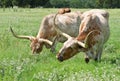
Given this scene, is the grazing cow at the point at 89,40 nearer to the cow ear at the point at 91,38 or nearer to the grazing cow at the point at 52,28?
the cow ear at the point at 91,38

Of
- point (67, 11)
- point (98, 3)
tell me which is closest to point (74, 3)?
point (98, 3)

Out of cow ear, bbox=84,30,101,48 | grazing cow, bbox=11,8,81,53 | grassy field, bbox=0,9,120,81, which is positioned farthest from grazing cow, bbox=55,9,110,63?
grazing cow, bbox=11,8,81,53

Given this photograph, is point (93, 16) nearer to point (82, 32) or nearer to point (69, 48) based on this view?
point (82, 32)

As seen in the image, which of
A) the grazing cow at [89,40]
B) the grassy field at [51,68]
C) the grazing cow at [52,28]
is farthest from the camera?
the grazing cow at [52,28]

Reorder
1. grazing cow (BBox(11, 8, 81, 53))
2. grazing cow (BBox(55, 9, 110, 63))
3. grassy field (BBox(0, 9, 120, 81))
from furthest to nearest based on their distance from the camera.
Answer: grazing cow (BBox(11, 8, 81, 53)), grazing cow (BBox(55, 9, 110, 63)), grassy field (BBox(0, 9, 120, 81))

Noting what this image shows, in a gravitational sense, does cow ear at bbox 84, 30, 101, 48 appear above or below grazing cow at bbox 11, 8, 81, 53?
above

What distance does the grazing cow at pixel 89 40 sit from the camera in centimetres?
1348

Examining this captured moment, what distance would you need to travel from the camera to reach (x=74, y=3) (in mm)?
134625

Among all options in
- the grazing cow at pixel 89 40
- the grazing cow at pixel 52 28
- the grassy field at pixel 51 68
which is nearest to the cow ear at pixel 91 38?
the grazing cow at pixel 89 40

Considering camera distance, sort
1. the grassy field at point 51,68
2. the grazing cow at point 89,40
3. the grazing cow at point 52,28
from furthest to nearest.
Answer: the grazing cow at point 52,28
the grazing cow at point 89,40
the grassy field at point 51,68

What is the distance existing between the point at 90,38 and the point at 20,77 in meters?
4.46

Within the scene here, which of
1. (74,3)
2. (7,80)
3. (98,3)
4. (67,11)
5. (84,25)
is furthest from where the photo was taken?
(74,3)

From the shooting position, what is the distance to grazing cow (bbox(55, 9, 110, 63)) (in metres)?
13.5

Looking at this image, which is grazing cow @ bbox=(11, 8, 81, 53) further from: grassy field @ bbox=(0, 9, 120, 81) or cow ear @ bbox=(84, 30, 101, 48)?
cow ear @ bbox=(84, 30, 101, 48)
